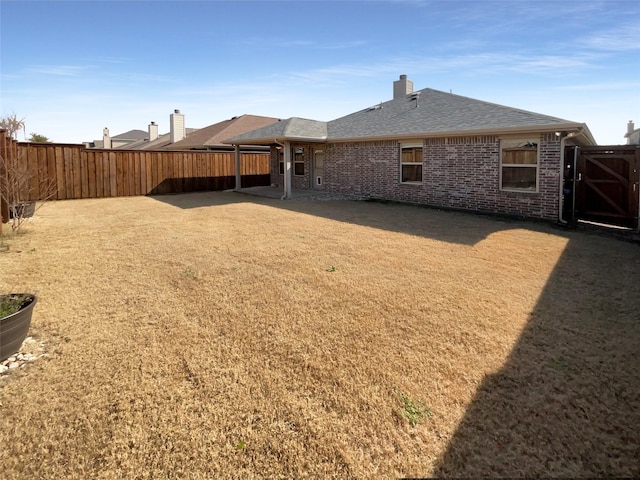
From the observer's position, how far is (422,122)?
13898 millimetres

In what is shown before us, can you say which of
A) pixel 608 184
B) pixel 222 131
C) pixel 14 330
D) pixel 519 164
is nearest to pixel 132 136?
pixel 222 131

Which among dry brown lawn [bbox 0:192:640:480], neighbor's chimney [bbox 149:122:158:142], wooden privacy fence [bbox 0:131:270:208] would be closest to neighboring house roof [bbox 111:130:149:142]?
neighbor's chimney [bbox 149:122:158:142]

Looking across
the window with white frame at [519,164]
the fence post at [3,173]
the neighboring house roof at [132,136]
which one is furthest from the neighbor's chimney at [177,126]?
the window with white frame at [519,164]

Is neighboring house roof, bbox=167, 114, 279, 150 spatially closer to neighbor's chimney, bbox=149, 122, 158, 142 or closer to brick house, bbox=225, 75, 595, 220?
brick house, bbox=225, 75, 595, 220

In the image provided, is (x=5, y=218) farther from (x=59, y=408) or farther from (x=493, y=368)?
(x=493, y=368)

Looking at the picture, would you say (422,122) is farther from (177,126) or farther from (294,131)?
(177,126)

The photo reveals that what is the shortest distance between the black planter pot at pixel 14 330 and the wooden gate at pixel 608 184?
1240 centimetres

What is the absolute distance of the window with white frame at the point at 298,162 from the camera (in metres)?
18.7

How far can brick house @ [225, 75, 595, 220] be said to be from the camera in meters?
10.7

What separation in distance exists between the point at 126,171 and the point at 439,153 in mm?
13284

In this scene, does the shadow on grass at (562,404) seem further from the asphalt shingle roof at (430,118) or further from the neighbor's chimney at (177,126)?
the neighbor's chimney at (177,126)

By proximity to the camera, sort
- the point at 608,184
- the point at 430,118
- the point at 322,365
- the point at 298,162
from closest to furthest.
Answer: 1. the point at 322,365
2. the point at 608,184
3. the point at 430,118
4. the point at 298,162

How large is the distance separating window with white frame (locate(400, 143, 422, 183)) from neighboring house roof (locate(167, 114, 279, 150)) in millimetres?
13067

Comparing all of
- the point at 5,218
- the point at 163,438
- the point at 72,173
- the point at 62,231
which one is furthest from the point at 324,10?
the point at 163,438
